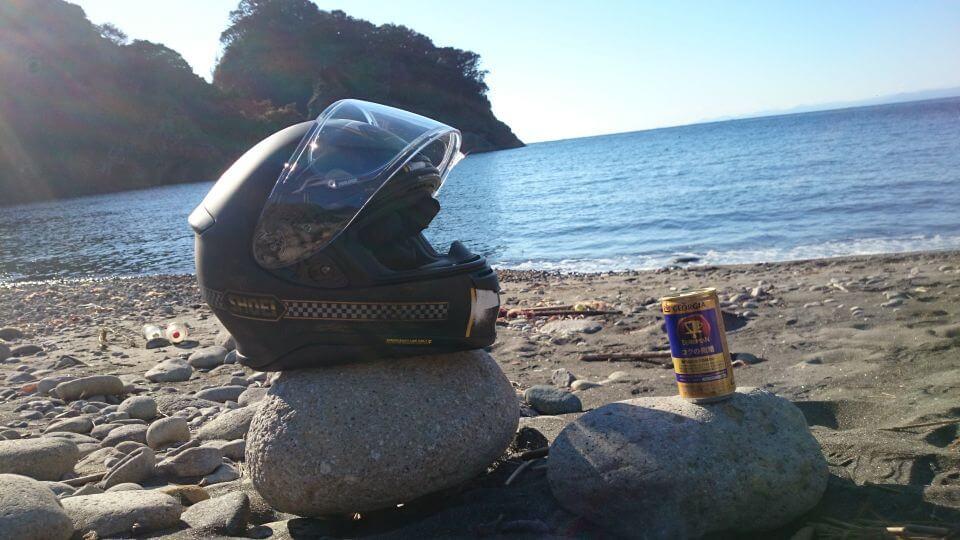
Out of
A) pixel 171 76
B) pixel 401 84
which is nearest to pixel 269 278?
pixel 171 76

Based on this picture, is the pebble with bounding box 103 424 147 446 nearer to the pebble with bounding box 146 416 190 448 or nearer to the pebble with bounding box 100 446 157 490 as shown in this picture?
the pebble with bounding box 146 416 190 448

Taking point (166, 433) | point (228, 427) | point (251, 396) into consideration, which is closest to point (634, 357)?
point (251, 396)

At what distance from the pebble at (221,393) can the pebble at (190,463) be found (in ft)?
6.50

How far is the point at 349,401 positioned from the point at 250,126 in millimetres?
80641

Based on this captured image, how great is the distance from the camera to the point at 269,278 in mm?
3248

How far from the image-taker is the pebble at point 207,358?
24.4 feet

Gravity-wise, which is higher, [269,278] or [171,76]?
[171,76]

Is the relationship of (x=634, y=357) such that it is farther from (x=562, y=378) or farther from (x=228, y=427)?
(x=228, y=427)

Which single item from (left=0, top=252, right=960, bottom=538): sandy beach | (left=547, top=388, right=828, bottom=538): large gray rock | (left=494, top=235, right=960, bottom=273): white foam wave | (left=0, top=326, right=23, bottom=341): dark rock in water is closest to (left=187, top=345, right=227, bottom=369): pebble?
(left=0, top=252, right=960, bottom=538): sandy beach

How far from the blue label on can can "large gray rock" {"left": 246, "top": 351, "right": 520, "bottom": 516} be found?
3.02ft

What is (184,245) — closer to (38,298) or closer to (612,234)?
(38,298)

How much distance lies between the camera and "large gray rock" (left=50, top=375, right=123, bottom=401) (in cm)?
612

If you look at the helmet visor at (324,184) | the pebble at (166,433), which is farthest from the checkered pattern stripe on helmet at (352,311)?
the pebble at (166,433)

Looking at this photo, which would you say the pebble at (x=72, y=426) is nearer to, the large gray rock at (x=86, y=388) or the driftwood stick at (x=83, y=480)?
the large gray rock at (x=86, y=388)
